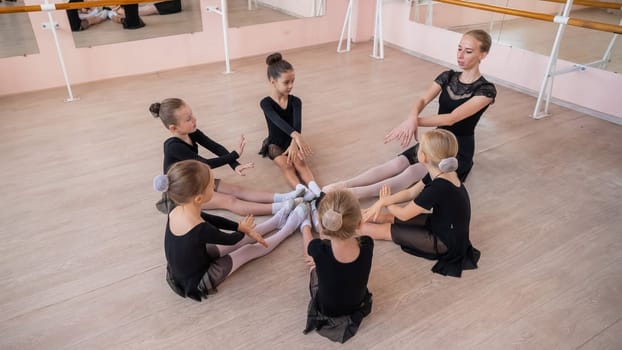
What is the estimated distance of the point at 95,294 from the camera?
176 cm

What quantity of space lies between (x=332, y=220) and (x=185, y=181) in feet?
1.76

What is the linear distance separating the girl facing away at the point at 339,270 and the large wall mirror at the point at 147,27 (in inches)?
124

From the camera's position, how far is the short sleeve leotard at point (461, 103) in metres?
2.27

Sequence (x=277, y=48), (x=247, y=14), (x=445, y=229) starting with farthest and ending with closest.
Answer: (x=277, y=48) < (x=247, y=14) < (x=445, y=229)

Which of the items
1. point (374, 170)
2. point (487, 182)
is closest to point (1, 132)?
point (374, 170)

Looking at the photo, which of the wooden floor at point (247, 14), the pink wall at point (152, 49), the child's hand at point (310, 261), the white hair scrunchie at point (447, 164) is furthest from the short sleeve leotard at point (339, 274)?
the wooden floor at point (247, 14)

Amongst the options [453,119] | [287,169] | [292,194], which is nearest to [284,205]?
[292,194]

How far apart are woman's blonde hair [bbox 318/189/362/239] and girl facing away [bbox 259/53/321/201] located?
2.78 ft

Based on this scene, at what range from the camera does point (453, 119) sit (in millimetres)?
2268

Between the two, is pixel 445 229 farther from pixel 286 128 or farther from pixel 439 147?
pixel 286 128

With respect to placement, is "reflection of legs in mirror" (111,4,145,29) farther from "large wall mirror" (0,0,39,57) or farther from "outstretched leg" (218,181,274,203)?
"outstretched leg" (218,181,274,203)

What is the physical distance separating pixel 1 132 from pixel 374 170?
2.57 m

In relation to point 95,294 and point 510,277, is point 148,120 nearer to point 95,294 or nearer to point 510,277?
point 95,294

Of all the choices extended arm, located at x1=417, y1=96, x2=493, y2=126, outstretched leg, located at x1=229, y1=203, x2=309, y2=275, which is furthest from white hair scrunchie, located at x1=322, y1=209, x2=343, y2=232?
extended arm, located at x1=417, y1=96, x2=493, y2=126
